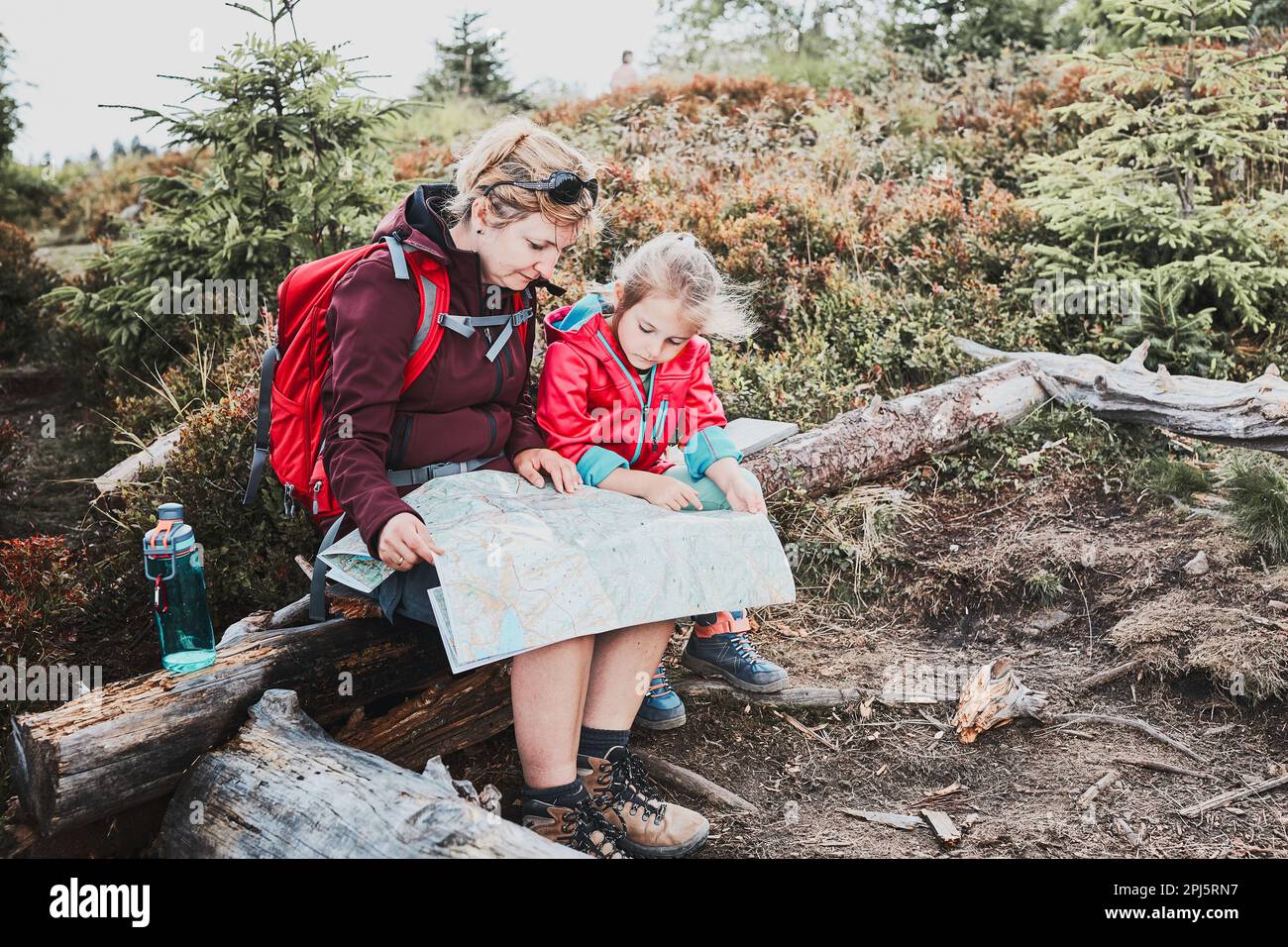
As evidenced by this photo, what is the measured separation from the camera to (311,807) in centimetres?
253

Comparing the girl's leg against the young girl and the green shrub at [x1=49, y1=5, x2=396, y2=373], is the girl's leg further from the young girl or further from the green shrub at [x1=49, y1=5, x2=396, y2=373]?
the green shrub at [x1=49, y1=5, x2=396, y2=373]

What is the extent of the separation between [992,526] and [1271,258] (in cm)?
334

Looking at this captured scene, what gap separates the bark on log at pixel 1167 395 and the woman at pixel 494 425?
3382 mm

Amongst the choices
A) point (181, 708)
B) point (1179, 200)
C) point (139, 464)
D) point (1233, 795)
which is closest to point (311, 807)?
point (181, 708)

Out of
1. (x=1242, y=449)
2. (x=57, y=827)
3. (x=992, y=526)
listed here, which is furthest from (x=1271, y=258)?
(x=57, y=827)

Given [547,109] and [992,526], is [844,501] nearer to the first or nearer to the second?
[992,526]

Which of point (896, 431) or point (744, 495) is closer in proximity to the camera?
point (744, 495)

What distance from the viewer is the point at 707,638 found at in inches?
161

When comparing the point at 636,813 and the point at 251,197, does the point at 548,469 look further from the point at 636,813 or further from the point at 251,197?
the point at 251,197

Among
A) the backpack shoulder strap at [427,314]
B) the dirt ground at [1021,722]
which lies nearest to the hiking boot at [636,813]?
the dirt ground at [1021,722]

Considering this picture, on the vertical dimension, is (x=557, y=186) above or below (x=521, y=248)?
above

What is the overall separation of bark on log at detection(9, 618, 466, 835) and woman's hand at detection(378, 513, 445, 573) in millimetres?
610

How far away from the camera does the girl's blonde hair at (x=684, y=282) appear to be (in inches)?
133

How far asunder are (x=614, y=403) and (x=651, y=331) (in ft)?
1.05
